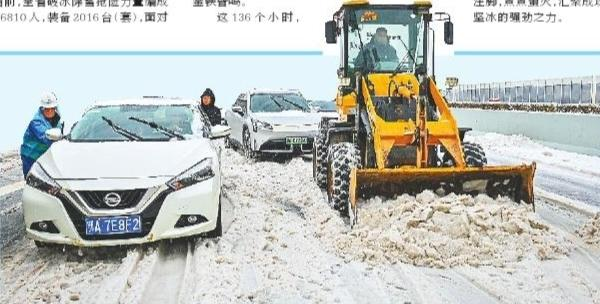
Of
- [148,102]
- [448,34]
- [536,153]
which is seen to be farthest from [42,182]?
[536,153]

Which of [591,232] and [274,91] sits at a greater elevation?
[274,91]

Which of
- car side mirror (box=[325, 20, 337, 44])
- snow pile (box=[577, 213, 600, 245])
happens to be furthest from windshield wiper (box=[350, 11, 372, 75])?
snow pile (box=[577, 213, 600, 245])

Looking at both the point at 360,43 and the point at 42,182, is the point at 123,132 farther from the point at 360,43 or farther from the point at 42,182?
the point at 360,43

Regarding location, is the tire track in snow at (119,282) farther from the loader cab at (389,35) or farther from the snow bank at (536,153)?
the snow bank at (536,153)

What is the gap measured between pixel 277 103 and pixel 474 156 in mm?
7550

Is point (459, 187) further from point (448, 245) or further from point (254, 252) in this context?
point (254, 252)

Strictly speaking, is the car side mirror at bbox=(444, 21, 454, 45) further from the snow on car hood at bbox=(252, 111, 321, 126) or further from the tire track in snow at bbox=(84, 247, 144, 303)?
the snow on car hood at bbox=(252, 111, 321, 126)

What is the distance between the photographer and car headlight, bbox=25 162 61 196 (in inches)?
208

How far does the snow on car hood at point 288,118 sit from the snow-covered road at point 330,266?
611cm

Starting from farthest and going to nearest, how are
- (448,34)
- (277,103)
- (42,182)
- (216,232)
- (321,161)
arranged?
(277,103), (321,161), (448,34), (216,232), (42,182)

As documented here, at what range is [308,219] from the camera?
6871 mm

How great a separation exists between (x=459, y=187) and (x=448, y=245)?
3.11ft

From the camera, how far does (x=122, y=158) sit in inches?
224

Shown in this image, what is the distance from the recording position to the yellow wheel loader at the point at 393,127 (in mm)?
6148
